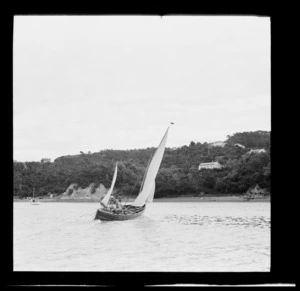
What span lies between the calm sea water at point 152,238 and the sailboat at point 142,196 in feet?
Answer: 10.6

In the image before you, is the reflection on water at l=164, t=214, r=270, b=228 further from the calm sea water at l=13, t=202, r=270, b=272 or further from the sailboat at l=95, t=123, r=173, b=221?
the sailboat at l=95, t=123, r=173, b=221

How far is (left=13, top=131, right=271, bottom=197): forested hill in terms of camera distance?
844 inches

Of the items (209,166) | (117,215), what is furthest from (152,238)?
(209,166)

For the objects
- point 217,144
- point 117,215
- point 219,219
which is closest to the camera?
point 117,215

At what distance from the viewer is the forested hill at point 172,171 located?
844 inches

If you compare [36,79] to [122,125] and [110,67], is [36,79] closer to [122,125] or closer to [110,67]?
[110,67]

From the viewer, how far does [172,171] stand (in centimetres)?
2264

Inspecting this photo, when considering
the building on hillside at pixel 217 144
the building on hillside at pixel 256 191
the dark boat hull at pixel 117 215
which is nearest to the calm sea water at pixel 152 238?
the building on hillside at pixel 256 191

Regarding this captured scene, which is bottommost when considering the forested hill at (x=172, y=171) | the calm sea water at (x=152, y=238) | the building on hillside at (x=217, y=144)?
the calm sea water at (x=152, y=238)

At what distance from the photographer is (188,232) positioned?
27125 mm

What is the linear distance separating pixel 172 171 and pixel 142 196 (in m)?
3.85

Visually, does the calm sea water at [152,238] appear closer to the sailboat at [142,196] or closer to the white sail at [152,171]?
the sailboat at [142,196]

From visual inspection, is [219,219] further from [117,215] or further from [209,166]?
[117,215]
